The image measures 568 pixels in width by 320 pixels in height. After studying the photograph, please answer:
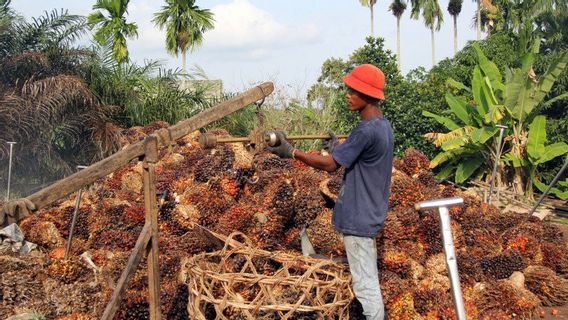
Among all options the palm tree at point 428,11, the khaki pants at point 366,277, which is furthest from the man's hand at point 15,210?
the palm tree at point 428,11

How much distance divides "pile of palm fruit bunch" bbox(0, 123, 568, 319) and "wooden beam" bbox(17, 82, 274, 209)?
4.15 ft

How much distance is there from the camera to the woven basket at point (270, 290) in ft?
12.7

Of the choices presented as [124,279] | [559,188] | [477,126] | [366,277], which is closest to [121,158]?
[124,279]

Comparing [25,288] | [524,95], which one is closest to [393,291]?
[25,288]

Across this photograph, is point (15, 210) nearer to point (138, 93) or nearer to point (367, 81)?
point (367, 81)

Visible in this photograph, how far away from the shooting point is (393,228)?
5.77 metres

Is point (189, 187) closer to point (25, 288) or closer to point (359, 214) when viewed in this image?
point (25, 288)

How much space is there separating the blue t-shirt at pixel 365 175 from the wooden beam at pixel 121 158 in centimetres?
77

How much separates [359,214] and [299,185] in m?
2.63

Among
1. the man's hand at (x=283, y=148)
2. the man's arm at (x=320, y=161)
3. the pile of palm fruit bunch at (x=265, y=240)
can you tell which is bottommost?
the pile of palm fruit bunch at (x=265, y=240)

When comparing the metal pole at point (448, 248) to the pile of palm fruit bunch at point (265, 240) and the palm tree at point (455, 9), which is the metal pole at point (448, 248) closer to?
the pile of palm fruit bunch at point (265, 240)

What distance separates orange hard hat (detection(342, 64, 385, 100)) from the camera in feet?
12.6

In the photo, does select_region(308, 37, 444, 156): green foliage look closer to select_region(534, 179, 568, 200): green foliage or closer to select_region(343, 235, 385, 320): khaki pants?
select_region(534, 179, 568, 200): green foliage

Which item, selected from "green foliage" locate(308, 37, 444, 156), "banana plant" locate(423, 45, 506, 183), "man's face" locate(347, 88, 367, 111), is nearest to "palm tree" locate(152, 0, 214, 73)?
"green foliage" locate(308, 37, 444, 156)
